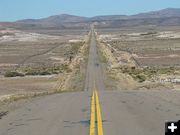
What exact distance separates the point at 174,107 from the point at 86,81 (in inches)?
1028

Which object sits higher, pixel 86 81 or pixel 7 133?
pixel 7 133

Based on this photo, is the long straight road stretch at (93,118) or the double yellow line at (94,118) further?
the long straight road stretch at (93,118)

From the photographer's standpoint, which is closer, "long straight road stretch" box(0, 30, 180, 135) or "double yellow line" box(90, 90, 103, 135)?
"double yellow line" box(90, 90, 103, 135)

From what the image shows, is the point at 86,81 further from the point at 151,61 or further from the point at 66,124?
the point at 151,61

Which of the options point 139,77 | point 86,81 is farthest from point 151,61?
point 86,81

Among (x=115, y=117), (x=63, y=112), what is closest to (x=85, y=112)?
(x=63, y=112)

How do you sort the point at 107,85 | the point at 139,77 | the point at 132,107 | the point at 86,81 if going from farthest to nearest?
the point at 139,77 → the point at 86,81 → the point at 107,85 → the point at 132,107

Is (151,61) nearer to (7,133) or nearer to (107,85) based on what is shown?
(107,85)

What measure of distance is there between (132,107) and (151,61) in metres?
61.3

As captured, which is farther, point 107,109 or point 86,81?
point 86,81

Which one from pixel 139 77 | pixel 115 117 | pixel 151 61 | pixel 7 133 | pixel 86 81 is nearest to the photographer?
pixel 7 133

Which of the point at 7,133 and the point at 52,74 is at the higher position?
the point at 7,133

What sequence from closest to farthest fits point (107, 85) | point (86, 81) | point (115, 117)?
point (115, 117)
point (107, 85)
point (86, 81)

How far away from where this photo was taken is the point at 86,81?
41781 mm
